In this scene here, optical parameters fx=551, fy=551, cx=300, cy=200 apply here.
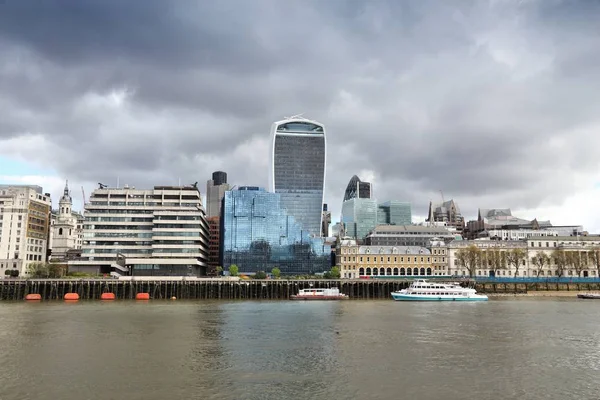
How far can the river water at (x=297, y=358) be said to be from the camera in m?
42.8

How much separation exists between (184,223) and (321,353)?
14785 cm

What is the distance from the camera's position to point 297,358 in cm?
5478

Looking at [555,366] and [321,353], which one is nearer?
[555,366]

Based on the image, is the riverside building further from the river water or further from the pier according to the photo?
the river water

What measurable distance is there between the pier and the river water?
202ft

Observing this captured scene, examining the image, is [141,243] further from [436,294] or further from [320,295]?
[436,294]

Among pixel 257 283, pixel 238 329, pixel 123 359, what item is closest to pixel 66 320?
pixel 238 329

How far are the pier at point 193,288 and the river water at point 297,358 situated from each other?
61.7 metres

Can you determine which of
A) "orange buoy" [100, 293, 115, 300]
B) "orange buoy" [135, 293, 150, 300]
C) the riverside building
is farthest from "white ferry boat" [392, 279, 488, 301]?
the riverside building

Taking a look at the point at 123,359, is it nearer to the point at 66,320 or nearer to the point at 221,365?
the point at 221,365

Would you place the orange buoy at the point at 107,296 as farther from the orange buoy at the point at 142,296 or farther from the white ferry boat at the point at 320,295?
the white ferry boat at the point at 320,295

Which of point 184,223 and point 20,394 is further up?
point 184,223

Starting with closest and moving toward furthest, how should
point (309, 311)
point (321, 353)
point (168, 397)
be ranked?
point (168, 397), point (321, 353), point (309, 311)

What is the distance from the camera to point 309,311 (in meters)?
108
